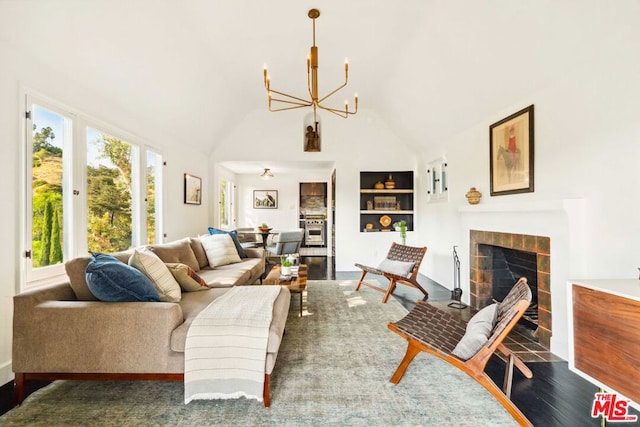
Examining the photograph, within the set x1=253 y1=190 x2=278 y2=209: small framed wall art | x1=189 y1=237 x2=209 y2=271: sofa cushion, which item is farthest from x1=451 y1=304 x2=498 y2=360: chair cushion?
x1=253 y1=190 x2=278 y2=209: small framed wall art

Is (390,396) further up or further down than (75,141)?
further down

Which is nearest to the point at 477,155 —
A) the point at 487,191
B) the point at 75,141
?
the point at 487,191

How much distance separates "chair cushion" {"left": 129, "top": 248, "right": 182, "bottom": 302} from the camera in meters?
2.18

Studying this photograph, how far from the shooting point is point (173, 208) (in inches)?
175

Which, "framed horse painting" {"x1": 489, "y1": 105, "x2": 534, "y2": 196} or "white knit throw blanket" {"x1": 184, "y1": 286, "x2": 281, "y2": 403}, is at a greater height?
"framed horse painting" {"x1": 489, "y1": 105, "x2": 534, "y2": 196}

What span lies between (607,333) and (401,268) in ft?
8.20

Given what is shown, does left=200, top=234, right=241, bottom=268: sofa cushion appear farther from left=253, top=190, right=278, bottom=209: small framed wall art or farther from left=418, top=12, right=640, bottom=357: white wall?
left=253, top=190, right=278, bottom=209: small framed wall art

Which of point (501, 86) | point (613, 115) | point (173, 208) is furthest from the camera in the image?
point (173, 208)

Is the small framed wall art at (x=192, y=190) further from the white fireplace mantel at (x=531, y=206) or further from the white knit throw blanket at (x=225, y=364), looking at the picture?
the white fireplace mantel at (x=531, y=206)

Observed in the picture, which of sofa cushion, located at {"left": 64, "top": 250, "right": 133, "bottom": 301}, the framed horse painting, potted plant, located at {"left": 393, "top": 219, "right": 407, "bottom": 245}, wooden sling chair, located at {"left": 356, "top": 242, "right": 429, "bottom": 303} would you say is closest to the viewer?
sofa cushion, located at {"left": 64, "top": 250, "right": 133, "bottom": 301}

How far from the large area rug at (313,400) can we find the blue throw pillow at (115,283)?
2.02 ft

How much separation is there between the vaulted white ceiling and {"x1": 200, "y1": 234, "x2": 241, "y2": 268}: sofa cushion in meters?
1.74

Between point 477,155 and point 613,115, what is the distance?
1703 millimetres

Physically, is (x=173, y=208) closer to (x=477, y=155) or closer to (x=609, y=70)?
(x=477, y=155)
